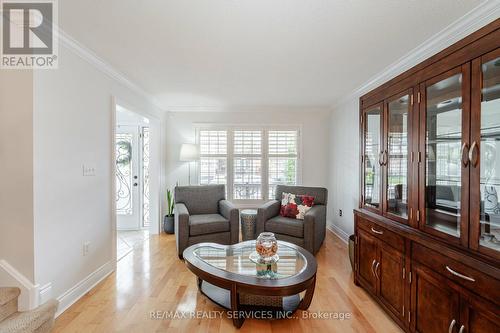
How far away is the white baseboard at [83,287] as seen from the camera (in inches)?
84.4

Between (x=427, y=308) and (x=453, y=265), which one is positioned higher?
(x=453, y=265)

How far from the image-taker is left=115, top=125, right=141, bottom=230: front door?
4.67 metres

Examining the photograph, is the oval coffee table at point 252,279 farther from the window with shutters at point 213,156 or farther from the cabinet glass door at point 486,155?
the window with shutters at point 213,156

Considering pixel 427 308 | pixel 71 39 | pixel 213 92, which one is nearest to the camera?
pixel 427 308

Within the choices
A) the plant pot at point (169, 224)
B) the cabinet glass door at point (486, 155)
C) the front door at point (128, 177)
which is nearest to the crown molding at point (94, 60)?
the front door at point (128, 177)

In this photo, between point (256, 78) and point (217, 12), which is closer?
point (217, 12)

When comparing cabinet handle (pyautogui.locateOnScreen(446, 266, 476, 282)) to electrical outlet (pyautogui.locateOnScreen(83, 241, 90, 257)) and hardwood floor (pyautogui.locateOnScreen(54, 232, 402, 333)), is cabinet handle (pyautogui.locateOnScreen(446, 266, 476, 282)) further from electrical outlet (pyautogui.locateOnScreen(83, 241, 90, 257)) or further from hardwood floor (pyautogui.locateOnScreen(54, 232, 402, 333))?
electrical outlet (pyautogui.locateOnScreen(83, 241, 90, 257))

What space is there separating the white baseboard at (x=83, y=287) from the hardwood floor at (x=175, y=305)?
0.06 meters

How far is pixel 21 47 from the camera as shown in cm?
187

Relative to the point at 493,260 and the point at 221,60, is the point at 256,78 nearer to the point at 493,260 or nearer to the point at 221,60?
the point at 221,60

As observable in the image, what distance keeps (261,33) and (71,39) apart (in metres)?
1.67

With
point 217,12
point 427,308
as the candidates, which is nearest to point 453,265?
point 427,308

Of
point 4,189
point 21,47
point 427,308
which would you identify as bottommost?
point 427,308

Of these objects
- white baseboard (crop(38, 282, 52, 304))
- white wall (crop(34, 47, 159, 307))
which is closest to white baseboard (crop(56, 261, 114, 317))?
white wall (crop(34, 47, 159, 307))
